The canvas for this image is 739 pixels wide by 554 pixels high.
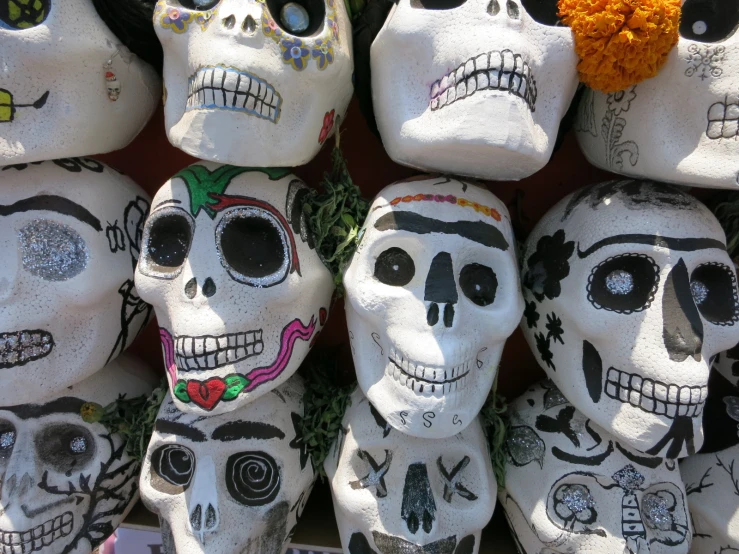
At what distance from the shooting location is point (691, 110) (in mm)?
946

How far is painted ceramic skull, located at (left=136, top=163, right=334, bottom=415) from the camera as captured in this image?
97 cm

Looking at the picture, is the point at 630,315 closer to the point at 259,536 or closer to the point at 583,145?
the point at 583,145

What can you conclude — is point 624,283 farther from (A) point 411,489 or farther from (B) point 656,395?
(A) point 411,489

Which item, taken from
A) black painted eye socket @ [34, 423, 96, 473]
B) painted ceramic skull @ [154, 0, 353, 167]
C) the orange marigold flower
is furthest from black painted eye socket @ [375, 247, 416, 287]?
black painted eye socket @ [34, 423, 96, 473]

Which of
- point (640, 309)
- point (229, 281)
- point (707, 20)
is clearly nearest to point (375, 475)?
point (229, 281)

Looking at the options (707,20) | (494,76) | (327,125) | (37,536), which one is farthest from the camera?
(37,536)

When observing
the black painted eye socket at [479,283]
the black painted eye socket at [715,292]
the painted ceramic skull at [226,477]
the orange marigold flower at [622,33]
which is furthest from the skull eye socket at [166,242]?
the black painted eye socket at [715,292]

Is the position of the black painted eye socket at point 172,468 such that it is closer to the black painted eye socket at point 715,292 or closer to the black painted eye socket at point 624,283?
the black painted eye socket at point 624,283

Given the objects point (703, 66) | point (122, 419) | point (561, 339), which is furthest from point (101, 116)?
point (703, 66)

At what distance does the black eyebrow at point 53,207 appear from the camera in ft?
3.45

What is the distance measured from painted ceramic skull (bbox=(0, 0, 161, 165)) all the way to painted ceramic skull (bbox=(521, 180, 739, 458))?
3.22ft

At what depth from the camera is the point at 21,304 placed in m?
1.03

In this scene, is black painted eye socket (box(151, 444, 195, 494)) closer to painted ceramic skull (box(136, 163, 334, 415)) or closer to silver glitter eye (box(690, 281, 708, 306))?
painted ceramic skull (box(136, 163, 334, 415))

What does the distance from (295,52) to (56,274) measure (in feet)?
2.16
